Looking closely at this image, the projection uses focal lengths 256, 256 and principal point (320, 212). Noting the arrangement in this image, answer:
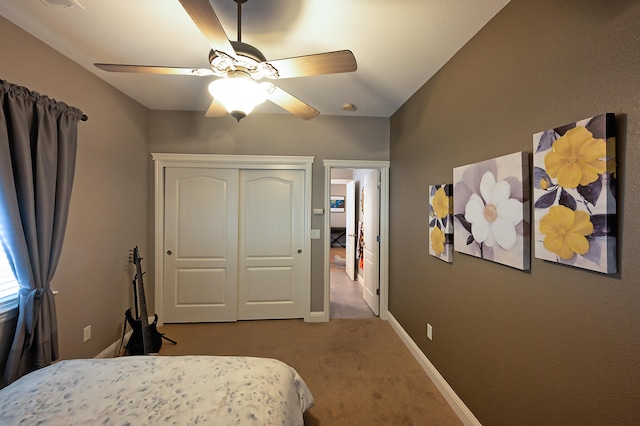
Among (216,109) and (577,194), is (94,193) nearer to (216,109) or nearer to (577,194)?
(216,109)

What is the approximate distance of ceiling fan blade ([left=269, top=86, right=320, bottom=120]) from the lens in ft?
5.23

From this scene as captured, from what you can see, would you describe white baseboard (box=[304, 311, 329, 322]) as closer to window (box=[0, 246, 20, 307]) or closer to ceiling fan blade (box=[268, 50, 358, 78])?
window (box=[0, 246, 20, 307])

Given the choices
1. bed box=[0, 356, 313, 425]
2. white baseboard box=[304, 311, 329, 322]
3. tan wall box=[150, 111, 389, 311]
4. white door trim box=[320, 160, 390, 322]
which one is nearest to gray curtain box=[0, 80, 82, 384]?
bed box=[0, 356, 313, 425]

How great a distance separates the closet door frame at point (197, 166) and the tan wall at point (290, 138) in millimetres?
79

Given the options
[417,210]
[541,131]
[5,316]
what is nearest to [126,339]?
[5,316]

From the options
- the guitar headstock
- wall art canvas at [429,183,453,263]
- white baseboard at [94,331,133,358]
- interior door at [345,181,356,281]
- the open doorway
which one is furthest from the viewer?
interior door at [345,181,356,281]

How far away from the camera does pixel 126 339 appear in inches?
107

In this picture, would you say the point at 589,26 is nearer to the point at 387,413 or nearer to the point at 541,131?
the point at 541,131

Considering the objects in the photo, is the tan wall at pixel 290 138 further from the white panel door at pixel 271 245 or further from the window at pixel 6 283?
the window at pixel 6 283

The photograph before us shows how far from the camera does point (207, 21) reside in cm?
101

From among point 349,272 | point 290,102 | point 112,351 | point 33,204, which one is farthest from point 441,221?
point 349,272

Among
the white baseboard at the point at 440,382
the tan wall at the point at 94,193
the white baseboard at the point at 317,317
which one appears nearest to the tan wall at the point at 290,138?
the white baseboard at the point at 317,317

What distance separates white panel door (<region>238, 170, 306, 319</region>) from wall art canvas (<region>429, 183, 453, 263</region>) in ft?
5.22

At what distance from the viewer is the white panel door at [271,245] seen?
3.23m
